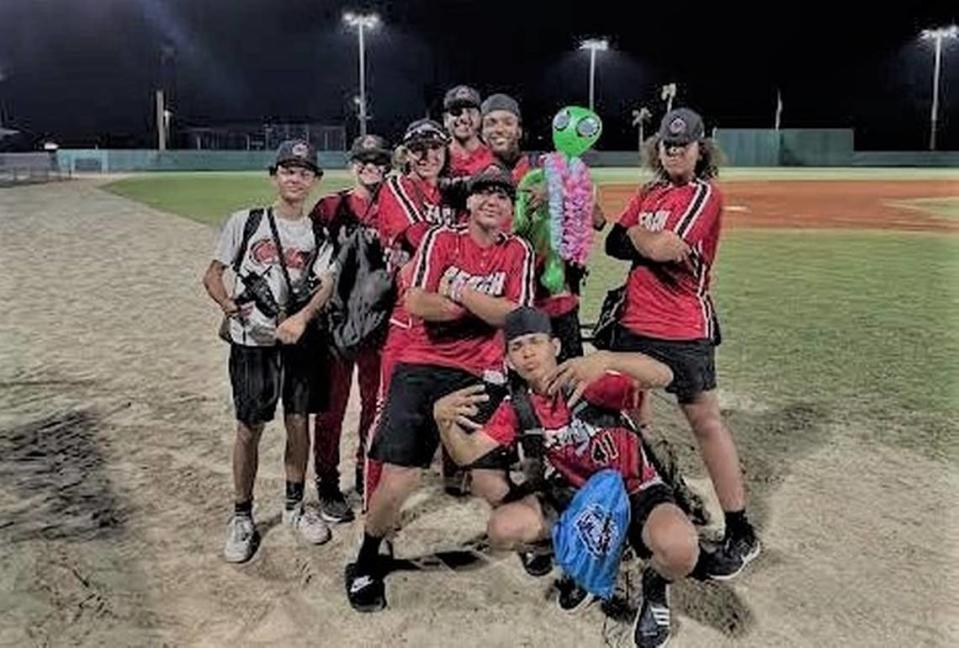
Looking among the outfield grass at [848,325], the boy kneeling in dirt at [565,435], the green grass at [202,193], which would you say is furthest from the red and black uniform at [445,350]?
the green grass at [202,193]

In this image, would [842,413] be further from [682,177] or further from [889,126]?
[889,126]

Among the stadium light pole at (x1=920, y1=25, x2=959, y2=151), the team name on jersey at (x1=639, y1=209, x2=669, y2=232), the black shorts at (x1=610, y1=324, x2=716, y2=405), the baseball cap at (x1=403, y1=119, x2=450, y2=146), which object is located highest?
the stadium light pole at (x1=920, y1=25, x2=959, y2=151)

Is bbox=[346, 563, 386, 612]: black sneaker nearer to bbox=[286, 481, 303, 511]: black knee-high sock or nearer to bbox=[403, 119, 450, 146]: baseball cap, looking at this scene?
bbox=[286, 481, 303, 511]: black knee-high sock

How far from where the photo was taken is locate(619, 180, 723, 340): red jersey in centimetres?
411

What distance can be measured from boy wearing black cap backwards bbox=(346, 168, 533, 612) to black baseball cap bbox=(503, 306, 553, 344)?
0.11 meters

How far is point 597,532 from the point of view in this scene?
351 cm

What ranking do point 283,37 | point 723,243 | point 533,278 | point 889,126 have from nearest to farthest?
point 533,278 → point 723,243 → point 889,126 → point 283,37

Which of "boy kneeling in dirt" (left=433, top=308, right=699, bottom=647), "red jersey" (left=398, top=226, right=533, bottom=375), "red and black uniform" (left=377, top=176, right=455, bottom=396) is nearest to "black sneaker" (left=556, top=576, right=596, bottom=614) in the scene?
"boy kneeling in dirt" (left=433, top=308, right=699, bottom=647)

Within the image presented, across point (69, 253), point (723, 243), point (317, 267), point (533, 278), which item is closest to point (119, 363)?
point (317, 267)

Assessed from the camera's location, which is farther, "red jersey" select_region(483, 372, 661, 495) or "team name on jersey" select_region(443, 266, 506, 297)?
"team name on jersey" select_region(443, 266, 506, 297)

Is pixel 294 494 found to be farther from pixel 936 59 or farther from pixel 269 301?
pixel 936 59

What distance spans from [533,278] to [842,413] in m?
3.46

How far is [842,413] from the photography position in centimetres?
662

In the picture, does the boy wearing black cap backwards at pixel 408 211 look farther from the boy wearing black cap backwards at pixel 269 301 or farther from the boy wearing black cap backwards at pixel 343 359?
the boy wearing black cap backwards at pixel 269 301
